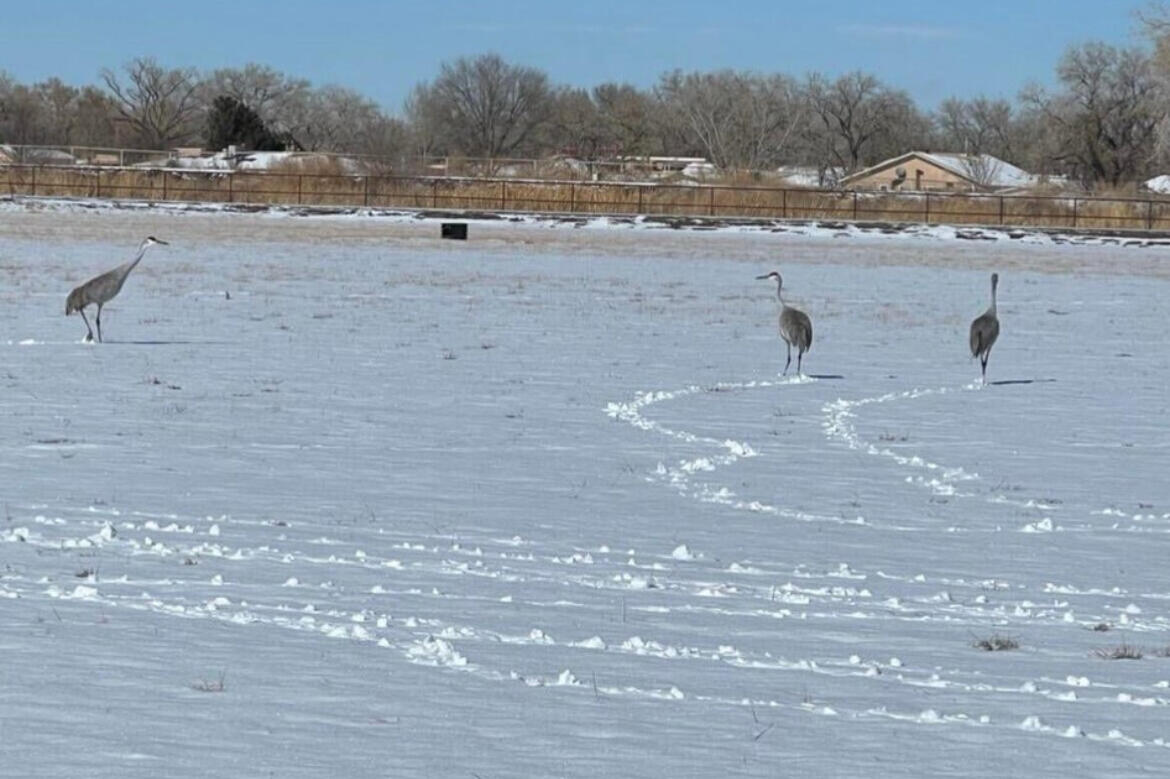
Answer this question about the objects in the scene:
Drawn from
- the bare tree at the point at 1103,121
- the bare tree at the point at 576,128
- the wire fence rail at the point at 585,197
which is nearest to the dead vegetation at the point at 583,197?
the wire fence rail at the point at 585,197

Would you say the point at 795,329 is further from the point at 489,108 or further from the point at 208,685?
the point at 489,108

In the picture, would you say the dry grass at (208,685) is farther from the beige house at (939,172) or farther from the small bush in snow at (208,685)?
the beige house at (939,172)

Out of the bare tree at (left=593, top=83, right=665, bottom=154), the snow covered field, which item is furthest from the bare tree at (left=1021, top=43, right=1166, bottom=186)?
the snow covered field

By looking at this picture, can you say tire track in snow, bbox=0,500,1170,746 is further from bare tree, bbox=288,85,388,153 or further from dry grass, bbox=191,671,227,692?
bare tree, bbox=288,85,388,153

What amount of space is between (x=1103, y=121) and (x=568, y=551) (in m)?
110

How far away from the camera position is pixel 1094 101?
382ft

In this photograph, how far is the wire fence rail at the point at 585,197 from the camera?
72.4 meters

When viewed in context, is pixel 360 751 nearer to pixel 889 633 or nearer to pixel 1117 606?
pixel 889 633

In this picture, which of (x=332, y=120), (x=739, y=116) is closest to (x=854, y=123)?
(x=739, y=116)

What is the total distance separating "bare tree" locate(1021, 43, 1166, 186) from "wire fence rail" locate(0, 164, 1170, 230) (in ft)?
130

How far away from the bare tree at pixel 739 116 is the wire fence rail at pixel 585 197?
→ 57.1 meters

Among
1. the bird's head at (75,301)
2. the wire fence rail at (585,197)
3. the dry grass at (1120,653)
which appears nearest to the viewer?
the dry grass at (1120,653)

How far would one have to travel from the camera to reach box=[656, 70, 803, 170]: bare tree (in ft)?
453

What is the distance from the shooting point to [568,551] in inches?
436
